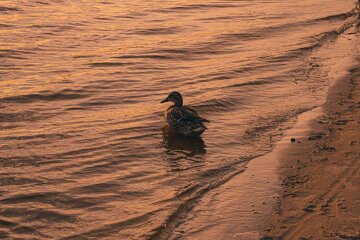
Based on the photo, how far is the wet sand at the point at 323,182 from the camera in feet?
26.3

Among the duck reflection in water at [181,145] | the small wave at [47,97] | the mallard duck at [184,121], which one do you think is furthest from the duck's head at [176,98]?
the small wave at [47,97]

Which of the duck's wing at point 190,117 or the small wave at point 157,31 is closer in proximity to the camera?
the duck's wing at point 190,117

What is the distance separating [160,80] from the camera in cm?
1572

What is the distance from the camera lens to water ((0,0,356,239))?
934cm

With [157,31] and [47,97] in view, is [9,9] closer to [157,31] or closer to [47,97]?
[157,31]

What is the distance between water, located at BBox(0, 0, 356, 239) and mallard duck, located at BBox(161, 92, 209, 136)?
201 mm

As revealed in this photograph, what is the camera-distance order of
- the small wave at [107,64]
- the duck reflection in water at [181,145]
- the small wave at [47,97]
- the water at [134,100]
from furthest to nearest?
the small wave at [107,64]
the small wave at [47,97]
the duck reflection in water at [181,145]
the water at [134,100]

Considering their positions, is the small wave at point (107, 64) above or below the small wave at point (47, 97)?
above

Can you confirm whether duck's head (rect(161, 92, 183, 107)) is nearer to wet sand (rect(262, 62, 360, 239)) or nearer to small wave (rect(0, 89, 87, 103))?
small wave (rect(0, 89, 87, 103))

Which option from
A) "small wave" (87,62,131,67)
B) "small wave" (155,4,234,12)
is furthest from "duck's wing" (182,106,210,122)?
"small wave" (155,4,234,12)

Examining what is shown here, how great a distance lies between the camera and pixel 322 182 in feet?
30.6

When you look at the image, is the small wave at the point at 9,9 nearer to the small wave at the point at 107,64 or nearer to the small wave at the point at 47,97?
the small wave at the point at 107,64

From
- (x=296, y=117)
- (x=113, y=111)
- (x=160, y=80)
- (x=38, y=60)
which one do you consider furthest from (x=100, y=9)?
(x=296, y=117)

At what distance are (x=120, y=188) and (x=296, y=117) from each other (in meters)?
4.24
